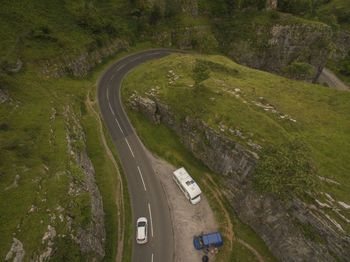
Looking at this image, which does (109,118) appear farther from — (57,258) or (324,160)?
(324,160)

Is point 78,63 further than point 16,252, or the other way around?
point 78,63

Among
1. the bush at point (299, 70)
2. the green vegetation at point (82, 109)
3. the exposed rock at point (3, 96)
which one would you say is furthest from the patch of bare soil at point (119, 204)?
the bush at point (299, 70)

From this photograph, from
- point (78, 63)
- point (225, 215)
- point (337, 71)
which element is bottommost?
point (225, 215)

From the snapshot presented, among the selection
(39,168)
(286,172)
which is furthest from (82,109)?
(286,172)

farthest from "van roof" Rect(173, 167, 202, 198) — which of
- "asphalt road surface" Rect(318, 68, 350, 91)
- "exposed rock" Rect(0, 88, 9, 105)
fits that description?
"asphalt road surface" Rect(318, 68, 350, 91)

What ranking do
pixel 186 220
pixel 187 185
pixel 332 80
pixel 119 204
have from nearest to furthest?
1. pixel 186 220
2. pixel 119 204
3. pixel 187 185
4. pixel 332 80

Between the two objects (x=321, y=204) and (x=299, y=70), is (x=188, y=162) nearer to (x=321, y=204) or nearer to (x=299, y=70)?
(x=321, y=204)
